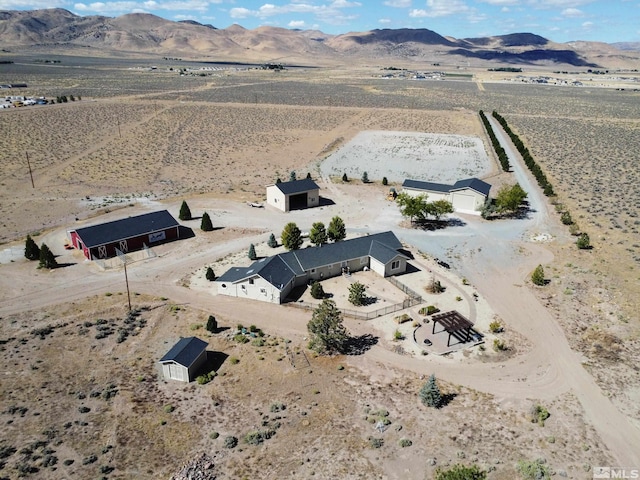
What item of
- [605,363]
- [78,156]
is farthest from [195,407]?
[78,156]

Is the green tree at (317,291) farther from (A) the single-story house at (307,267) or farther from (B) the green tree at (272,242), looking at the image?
(B) the green tree at (272,242)

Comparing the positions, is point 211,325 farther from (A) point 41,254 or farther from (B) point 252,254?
(A) point 41,254

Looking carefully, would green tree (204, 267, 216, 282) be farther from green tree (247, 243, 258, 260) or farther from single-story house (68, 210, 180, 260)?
single-story house (68, 210, 180, 260)

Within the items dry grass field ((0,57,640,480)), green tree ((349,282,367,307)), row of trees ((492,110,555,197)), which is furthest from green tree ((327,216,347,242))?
row of trees ((492,110,555,197))

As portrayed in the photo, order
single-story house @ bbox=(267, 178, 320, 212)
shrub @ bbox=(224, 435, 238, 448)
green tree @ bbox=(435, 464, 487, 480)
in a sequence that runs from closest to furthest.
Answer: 1. green tree @ bbox=(435, 464, 487, 480)
2. shrub @ bbox=(224, 435, 238, 448)
3. single-story house @ bbox=(267, 178, 320, 212)

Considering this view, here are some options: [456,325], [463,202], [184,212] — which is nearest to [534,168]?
[463,202]

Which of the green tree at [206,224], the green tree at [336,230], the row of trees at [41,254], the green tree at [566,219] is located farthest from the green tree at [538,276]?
the row of trees at [41,254]

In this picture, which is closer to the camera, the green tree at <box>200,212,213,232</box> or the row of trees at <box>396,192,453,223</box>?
the green tree at <box>200,212,213,232</box>
